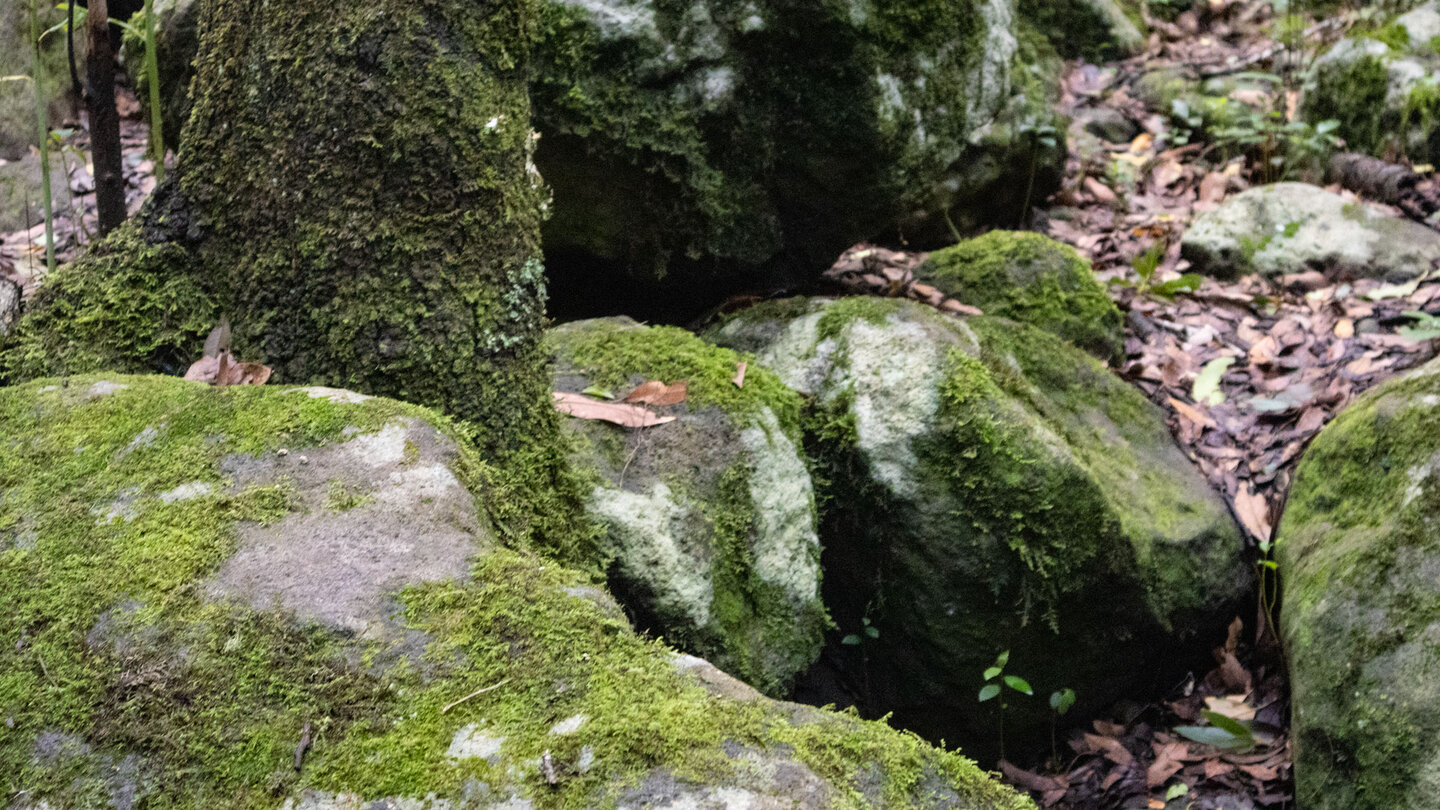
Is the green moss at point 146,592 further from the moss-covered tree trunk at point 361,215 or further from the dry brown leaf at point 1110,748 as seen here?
the dry brown leaf at point 1110,748

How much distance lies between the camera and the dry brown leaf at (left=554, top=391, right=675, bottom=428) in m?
2.85

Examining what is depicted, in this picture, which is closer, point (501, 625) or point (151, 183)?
point (501, 625)

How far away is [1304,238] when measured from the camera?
515 centimetres

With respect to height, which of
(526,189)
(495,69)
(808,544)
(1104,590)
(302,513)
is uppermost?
(495,69)

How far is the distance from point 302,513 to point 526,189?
0.94m

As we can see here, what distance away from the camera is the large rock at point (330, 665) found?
1.43 m

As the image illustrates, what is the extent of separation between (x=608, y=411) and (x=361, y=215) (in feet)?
3.18

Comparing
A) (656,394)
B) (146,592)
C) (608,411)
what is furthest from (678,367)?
(146,592)

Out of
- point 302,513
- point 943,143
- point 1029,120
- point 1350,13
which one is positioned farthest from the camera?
point 1350,13

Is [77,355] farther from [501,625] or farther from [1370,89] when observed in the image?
[1370,89]

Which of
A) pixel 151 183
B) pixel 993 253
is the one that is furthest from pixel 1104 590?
pixel 151 183

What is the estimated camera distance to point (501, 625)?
1629 mm

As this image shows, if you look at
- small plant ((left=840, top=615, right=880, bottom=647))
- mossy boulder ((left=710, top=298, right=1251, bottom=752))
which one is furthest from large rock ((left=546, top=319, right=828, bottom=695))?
small plant ((left=840, top=615, right=880, bottom=647))

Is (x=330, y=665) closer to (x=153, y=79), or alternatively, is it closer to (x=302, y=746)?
(x=302, y=746)
